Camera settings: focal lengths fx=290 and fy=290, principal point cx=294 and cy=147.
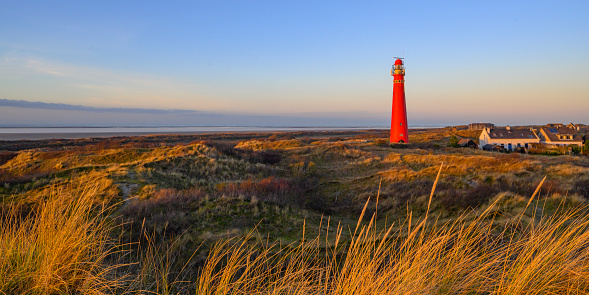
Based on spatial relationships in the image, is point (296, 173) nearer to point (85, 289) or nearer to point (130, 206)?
point (130, 206)

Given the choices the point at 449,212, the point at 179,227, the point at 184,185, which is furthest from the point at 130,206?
the point at 449,212

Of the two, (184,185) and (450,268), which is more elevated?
(450,268)

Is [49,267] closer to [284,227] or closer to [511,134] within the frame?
[284,227]

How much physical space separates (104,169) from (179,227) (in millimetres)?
10654

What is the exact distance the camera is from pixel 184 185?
13859mm

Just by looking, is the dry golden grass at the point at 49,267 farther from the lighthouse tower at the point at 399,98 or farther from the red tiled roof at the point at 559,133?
the red tiled roof at the point at 559,133

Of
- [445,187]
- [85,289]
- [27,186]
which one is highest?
[85,289]

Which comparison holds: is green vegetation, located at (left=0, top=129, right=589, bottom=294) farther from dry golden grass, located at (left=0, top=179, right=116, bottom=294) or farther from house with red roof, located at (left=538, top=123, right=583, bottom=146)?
house with red roof, located at (left=538, top=123, right=583, bottom=146)

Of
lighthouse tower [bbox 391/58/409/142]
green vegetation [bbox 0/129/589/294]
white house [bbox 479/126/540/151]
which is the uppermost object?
lighthouse tower [bbox 391/58/409/142]

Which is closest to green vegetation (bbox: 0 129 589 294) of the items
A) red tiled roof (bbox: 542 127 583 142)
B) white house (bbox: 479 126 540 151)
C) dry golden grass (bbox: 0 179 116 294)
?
dry golden grass (bbox: 0 179 116 294)

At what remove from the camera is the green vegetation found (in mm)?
2453

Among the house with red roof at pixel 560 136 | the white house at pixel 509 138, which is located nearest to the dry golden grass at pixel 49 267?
the white house at pixel 509 138

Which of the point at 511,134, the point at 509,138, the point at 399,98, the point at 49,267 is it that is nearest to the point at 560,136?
the point at 511,134

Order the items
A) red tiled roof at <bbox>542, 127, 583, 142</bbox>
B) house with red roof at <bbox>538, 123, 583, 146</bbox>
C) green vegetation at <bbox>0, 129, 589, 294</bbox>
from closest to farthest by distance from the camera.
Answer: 1. green vegetation at <bbox>0, 129, 589, 294</bbox>
2. house with red roof at <bbox>538, 123, 583, 146</bbox>
3. red tiled roof at <bbox>542, 127, 583, 142</bbox>
